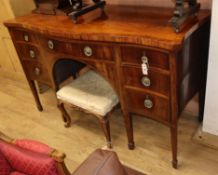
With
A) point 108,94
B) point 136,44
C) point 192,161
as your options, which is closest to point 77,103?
point 108,94

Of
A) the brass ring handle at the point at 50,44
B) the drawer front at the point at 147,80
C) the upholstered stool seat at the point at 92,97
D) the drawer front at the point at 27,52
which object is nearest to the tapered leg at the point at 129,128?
the upholstered stool seat at the point at 92,97

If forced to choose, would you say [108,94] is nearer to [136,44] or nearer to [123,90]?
[123,90]

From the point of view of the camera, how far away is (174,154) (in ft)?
5.18

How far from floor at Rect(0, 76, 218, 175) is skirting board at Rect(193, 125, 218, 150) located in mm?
26

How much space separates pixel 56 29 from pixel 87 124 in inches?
34.4

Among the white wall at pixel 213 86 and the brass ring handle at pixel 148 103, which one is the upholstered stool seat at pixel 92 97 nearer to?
the brass ring handle at pixel 148 103

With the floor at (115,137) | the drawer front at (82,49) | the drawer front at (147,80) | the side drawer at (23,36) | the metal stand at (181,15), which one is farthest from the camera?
the side drawer at (23,36)

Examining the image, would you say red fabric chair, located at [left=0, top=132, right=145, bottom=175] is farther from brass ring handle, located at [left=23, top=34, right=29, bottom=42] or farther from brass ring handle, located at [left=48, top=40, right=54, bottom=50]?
brass ring handle, located at [left=23, top=34, right=29, bottom=42]

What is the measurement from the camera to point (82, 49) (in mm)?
1531

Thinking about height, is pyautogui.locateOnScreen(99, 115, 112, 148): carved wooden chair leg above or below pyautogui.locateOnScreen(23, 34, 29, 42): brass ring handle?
below

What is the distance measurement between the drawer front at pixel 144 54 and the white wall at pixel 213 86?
12.6 inches

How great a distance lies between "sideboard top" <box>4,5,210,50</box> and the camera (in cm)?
123

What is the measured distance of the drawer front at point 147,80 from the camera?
1.33m

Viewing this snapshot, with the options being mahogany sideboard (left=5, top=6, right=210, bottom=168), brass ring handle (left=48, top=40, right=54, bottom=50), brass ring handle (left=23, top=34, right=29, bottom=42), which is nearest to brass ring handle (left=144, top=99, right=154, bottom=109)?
mahogany sideboard (left=5, top=6, right=210, bottom=168)
